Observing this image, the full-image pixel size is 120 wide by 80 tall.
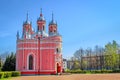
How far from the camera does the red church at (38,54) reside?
57.7 meters

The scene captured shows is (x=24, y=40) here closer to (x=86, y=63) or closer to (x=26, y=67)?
(x=26, y=67)

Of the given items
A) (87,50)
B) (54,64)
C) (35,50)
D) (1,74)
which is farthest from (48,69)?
(87,50)

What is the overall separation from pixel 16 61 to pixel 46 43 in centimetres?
850

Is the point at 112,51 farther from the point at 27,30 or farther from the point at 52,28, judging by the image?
the point at 27,30

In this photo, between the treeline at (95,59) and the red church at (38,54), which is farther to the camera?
the treeline at (95,59)

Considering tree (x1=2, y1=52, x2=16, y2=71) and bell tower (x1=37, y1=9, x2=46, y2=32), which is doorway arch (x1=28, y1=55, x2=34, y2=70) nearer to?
tree (x1=2, y1=52, x2=16, y2=71)

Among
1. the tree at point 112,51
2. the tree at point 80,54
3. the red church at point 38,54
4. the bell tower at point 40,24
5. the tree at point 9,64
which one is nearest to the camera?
the red church at point 38,54

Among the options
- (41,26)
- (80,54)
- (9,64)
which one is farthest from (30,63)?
(80,54)

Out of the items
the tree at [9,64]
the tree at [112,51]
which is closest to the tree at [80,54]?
the tree at [112,51]

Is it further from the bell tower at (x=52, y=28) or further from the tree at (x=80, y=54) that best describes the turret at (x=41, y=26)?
A: the tree at (x=80, y=54)

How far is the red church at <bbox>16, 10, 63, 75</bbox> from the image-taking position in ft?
189

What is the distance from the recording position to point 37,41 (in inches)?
2330

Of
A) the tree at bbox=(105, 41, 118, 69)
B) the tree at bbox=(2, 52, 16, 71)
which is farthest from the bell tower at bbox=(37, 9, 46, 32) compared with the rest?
the tree at bbox=(105, 41, 118, 69)

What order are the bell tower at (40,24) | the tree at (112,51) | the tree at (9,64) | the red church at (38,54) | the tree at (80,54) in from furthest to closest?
the tree at (80,54)
the tree at (112,51)
the bell tower at (40,24)
the tree at (9,64)
the red church at (38,54)
